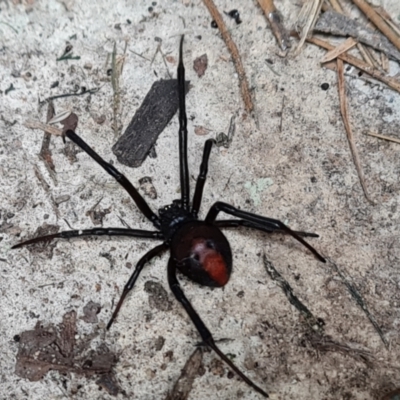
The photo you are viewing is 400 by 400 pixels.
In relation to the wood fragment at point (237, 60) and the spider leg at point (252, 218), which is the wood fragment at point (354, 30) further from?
the spider leg at point (252, 218)

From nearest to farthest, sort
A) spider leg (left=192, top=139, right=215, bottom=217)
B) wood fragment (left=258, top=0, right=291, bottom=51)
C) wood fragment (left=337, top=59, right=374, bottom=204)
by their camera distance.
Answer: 1. spider leg (left=192, top=139, right=215, bottom=217)
2. wood fragment (left=337, top=59, right=374, bottom=204)
3. wood fragment (left=258, top=0, right=291, bottom=51)

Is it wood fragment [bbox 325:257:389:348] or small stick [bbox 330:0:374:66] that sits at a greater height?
small stick [bbox 330:0:374:66]

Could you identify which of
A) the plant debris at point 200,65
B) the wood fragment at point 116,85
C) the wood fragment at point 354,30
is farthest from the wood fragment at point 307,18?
the wood fragment at point 116,85

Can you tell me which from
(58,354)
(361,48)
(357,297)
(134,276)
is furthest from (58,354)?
(361,48)

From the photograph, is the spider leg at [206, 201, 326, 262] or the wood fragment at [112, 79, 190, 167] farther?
the wood fragment at [112, 79, 190, 167]

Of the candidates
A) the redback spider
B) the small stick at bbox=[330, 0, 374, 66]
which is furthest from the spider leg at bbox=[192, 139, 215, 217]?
the small stick at bbox=[330, 0, 374, 66]

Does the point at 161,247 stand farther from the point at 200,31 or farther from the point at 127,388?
the point at 200,31

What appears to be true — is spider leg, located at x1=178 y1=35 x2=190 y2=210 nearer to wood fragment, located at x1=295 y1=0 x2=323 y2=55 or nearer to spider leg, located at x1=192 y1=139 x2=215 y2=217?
spider leg, located at x1=192 y1=139 x2=215 y2=217
